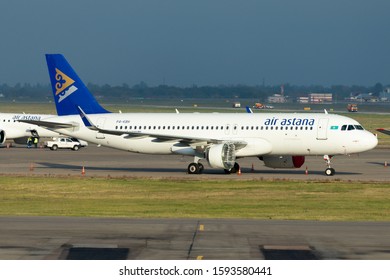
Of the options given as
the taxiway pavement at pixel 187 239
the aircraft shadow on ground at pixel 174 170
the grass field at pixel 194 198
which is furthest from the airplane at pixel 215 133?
the taxiway pavement at pixel 187 239

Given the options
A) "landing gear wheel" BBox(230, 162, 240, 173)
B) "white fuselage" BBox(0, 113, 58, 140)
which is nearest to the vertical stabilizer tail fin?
"landing gear wheel" BBox(230, 162, 240, 173)

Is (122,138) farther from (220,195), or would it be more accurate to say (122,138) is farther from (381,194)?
(381,194)

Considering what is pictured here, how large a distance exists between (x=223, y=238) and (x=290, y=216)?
8359mm

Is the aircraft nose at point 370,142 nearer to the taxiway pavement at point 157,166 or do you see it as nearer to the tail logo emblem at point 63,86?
the taxiway pavement at point 157,166

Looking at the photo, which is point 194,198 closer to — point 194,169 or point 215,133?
point 194,169

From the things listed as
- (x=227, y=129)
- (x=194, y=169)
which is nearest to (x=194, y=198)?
(x=194, y=169)

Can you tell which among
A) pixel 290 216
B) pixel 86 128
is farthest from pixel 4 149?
pixel 290 216

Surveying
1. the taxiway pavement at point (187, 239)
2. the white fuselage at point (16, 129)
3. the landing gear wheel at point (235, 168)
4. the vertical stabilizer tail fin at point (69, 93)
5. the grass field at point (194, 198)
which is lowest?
the white fuselage at point (16, 129)

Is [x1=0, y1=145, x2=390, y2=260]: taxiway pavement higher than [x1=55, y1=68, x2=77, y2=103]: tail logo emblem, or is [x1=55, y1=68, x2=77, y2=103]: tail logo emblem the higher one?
[x1=55, y1=68, x2=77, y2=103]: tail logo emblem

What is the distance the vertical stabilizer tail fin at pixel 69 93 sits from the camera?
65.2m

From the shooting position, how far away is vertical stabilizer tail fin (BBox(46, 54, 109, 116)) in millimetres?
65188

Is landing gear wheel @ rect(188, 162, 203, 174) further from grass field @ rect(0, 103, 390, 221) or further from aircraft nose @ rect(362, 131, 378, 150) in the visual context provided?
aircraft nose @ rect(362, 131, 378, 150)

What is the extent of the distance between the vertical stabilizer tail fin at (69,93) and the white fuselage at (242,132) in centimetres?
117

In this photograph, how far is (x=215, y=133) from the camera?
60.6 metres
